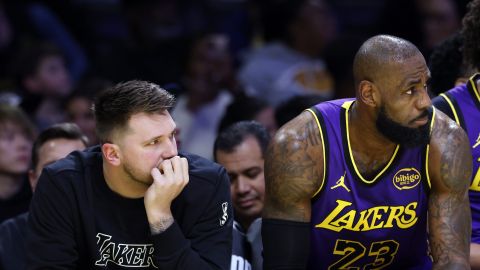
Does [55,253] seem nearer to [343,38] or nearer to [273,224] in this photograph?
[273,224]

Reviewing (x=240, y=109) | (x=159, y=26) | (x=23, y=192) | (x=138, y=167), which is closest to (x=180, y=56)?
(x=159, y=26)

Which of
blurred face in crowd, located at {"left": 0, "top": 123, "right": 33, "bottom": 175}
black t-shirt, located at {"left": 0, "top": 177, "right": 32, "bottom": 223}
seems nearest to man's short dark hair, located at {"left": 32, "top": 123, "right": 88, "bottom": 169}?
black t-shirt, located at {"left": 0, "top": 177, "right": 32, "bottom": 223}

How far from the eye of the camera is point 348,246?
342cm

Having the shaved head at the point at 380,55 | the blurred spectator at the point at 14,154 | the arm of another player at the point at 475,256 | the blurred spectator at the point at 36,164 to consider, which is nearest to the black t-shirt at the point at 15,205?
the blurred spectator at the point at 14,154

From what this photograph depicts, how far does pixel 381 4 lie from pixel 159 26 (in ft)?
5.66

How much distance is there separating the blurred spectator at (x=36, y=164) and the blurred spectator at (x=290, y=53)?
2.26 metres

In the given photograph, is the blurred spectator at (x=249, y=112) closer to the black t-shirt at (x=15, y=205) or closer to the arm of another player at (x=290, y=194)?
the black t-shirt at (x=15, y=205)

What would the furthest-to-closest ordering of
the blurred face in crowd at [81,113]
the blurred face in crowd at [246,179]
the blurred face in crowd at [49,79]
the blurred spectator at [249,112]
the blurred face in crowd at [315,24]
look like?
A: 1. the blurred face in crowd at [315,24]
2. the blurred face in crowd at [49,79]
3. the blurred face in crowd at [81,113]
4. the blurred spectator at [249,112]
5. the blurred face in crowd at [246,179]

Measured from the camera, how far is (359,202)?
3.33 m

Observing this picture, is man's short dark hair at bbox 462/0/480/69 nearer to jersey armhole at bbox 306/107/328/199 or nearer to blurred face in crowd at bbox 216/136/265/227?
jersey armhole at bbox 306/107/328/199

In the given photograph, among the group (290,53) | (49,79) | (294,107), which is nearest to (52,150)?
(294,107)

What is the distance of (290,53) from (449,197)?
→ 348cm

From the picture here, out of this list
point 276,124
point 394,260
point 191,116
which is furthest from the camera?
point 191,116

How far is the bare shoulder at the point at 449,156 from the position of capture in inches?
130
